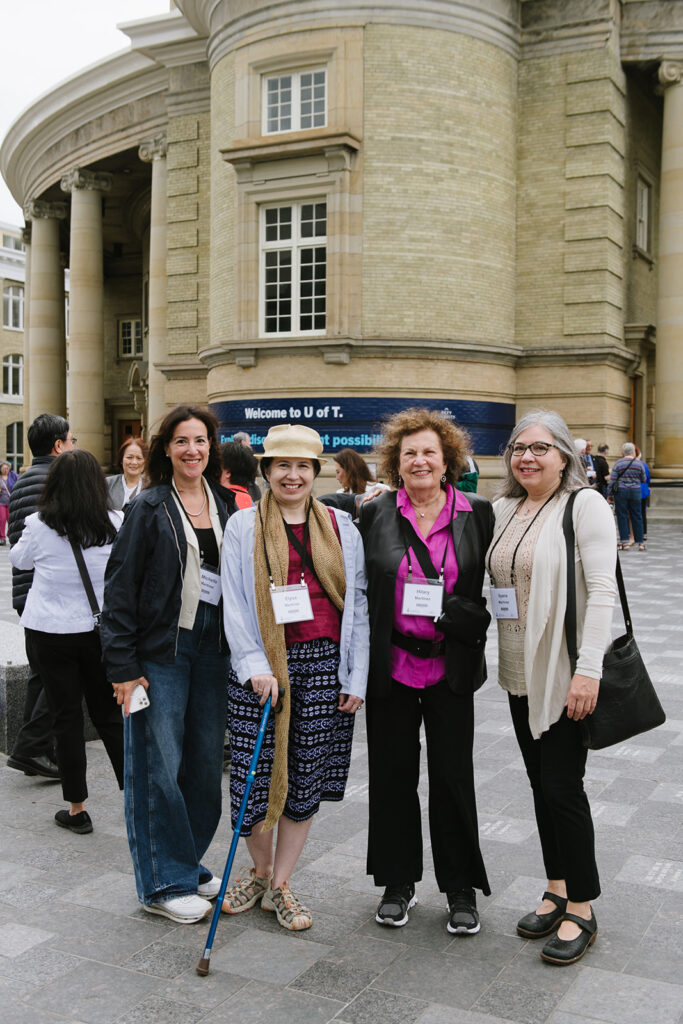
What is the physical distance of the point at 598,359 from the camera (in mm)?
23562

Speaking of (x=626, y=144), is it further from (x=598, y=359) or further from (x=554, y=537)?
(x=554, y=537)

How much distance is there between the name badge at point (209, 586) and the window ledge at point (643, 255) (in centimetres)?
2411

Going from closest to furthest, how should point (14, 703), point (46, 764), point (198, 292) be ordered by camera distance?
point (46, 764) → point (14, 703) → point (198, 292)

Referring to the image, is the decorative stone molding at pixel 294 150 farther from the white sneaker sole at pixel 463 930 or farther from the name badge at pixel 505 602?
the white sneaker sole at pixel 463 930

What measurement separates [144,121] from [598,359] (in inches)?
592

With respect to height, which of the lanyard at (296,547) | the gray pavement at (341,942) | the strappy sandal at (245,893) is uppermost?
the lanyard at (296,547)

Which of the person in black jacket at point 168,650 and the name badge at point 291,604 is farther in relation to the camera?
the person in black jacket at point 168,650

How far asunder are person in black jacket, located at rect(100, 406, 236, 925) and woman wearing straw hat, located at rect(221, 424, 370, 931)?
22cm

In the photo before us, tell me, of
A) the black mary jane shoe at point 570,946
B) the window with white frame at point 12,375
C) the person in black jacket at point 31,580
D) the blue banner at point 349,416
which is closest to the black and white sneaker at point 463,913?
the black mary jane shoe at point 570,946

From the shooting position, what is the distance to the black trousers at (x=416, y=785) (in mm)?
3893

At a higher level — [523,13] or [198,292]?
[523,13]

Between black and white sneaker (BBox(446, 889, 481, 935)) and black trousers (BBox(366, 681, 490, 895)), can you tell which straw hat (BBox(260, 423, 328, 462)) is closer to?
black trousers (BBox(366, 681, 490, 895))

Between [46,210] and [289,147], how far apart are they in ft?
61.6

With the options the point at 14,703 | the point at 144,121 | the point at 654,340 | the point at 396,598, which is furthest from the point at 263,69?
the point at 396,598
